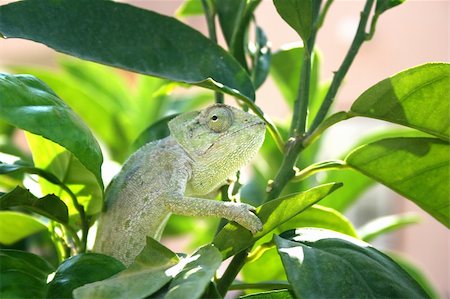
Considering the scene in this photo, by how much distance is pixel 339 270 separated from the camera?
2.10 feet

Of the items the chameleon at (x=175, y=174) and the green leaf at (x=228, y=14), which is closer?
the chameleon at (x=175, y=174)

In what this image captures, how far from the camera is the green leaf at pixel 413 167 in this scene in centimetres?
86

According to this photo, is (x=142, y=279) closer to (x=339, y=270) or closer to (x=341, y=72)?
(x=339, y=270)

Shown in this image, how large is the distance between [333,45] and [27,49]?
8.64 ft

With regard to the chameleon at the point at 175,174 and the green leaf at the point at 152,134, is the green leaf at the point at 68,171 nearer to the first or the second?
the chameleon at the point at 175,174

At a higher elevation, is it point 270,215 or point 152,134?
point 152,134

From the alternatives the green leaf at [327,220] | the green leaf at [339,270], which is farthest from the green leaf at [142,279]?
the green leaf at [327,220]

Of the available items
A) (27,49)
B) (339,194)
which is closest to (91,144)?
(339,194)

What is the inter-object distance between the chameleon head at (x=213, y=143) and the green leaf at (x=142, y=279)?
29 cm

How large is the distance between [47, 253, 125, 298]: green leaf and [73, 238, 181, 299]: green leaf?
0.06 meters

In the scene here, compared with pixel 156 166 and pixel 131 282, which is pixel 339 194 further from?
pixel 131 282

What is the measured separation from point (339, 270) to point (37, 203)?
13.4 inches

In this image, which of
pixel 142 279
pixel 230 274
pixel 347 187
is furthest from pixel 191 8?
pixel 142 279

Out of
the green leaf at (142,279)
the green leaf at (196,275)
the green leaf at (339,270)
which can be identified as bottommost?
the green leaf at (339,270)
